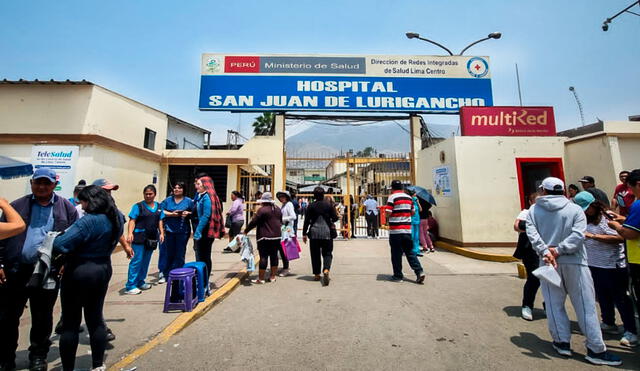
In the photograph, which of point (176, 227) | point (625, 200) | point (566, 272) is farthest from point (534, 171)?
point (176, 227)

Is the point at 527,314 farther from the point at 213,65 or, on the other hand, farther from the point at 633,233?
the point at 213,65

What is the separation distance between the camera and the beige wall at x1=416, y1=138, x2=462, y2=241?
8.16 metres

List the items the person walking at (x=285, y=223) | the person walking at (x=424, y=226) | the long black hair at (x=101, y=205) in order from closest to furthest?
1. the long black hair at (x=101, y=205)
2. the person walking at (x=285, y=223)
3. the person walking at (x=424, y=226)

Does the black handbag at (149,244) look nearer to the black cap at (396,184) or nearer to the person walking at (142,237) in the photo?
the person walking at (142,237)

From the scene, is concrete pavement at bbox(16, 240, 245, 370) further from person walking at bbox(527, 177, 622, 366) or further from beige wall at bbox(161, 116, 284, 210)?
beige wall at bbox(161, 116, 284, 210)

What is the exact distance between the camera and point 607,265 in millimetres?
3062

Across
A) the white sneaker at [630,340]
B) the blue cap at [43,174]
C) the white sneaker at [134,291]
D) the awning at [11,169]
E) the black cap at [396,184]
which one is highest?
the awning at [11,169]

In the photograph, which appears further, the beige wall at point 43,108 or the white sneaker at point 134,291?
the beige wall at point 43,108

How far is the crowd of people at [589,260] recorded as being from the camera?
260 cm

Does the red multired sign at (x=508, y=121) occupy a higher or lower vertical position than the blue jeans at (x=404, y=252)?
higher

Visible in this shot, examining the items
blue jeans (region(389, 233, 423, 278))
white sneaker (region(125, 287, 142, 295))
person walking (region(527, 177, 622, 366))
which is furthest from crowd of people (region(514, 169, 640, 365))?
white sneaker (region(125, 287, 142, 295))

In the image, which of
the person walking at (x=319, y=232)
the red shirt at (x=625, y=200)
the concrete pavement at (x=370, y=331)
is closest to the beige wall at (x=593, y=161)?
the red shirt at (x=625, y=200)

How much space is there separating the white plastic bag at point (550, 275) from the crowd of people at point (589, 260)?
1 cm

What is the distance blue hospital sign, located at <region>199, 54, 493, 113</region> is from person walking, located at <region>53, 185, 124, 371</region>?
9.48 m
